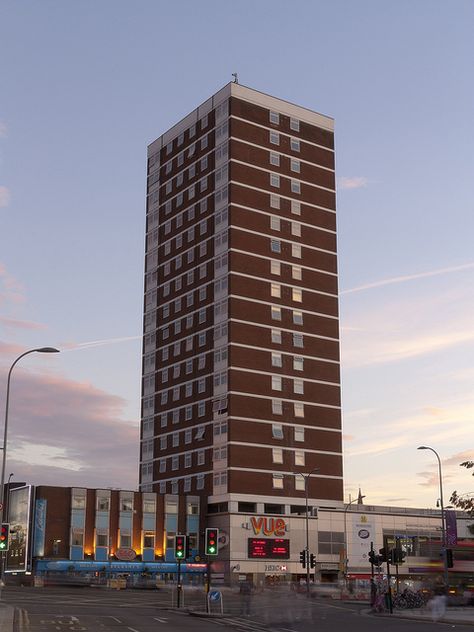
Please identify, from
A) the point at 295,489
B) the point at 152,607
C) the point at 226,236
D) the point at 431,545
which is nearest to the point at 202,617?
the point at 152,607

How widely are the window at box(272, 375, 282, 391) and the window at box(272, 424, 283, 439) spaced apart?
4.67 m

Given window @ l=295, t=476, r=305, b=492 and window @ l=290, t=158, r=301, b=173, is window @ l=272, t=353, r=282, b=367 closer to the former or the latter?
window @ l=295, t=476, r=305, b=492

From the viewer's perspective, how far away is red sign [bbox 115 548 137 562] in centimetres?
10594

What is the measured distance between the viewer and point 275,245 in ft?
389

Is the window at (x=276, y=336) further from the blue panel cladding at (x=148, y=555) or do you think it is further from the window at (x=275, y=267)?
the blue panel cladding at (x=148, y=555)

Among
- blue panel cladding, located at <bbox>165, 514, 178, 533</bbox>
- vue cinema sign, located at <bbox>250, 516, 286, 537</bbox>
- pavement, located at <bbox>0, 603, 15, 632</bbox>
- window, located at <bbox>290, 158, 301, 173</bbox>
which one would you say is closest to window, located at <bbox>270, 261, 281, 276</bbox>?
window, located at <bbox>290, 158, 301, 173</bbox>

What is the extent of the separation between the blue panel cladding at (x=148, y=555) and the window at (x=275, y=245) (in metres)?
41.3

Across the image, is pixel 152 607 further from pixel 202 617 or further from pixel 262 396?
pixel 262 396

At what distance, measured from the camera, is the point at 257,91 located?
122m

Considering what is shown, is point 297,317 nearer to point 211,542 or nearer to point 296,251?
point 296,251

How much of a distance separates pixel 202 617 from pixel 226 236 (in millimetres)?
69913

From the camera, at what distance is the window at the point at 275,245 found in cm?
11815

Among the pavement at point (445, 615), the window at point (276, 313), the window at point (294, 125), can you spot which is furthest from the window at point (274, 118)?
the pavement at point (445, 615)

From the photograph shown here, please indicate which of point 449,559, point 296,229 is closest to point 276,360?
point 296,229
